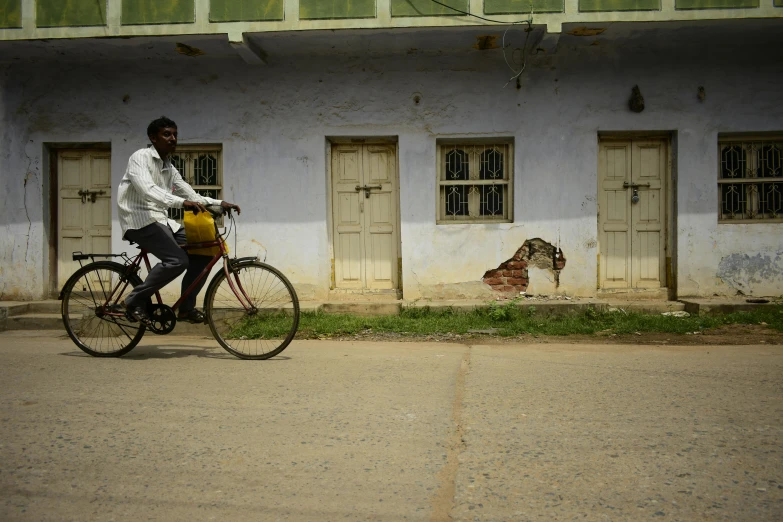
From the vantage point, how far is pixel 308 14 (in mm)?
8227

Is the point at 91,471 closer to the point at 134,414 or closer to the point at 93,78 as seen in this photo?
the point at 134,414

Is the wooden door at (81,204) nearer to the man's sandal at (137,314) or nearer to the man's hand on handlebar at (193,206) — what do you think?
the man's sandal at (137,314)

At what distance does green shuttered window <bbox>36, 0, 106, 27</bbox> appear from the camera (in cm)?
846

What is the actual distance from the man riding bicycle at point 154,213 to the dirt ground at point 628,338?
7.54 ft

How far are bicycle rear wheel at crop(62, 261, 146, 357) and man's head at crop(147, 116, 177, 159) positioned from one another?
1045 mm

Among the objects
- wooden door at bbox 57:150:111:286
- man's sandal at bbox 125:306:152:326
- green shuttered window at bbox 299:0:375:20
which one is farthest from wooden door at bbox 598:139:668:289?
wooden door at bbox 57:150:111:286

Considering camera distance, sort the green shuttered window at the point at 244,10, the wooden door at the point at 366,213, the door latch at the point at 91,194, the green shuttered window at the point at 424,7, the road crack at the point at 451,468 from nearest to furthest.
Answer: the road crack at the point at 451,468, the green shuttered window at the point at 424,7, the green shuttered window at the point at 244,10, the wooden door at the point at 366,213, the door latch at the point at 91,194

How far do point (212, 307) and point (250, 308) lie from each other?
0.31 metres

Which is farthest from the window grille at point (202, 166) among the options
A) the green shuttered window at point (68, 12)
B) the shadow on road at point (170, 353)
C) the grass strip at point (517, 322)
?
the shadow on road at point (170, 353)

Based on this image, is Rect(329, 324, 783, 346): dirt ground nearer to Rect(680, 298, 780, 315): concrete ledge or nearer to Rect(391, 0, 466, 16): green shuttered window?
Rect(680, 298, 780, 315): concrete ledge

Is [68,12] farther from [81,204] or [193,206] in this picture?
[193,206]

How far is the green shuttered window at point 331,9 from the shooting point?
26.9 ft

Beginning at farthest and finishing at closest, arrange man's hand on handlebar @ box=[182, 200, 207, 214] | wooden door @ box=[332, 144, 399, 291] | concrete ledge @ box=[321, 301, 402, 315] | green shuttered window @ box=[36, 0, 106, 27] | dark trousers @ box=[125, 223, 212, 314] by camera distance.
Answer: wooden door @ box=[332, 144, 399, 291], concrete ledge @ box=[321, 301, 402, 315], green shuttered window @ box=[36, 0, 106, 27], dark trousers @ box=[125, 223, 212, 314], man's hand on handlebar @ box=[182, 200, 207, 214]

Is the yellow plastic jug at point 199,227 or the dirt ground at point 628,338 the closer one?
the yellow plastic jug at point 199,227
